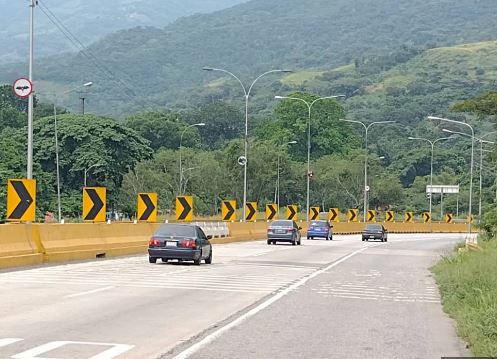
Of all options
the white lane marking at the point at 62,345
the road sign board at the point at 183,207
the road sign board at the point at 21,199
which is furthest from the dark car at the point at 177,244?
the white lane marking at the point at 62,345

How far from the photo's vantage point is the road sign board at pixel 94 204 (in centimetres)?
3222

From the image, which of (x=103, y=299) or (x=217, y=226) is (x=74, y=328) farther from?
(x=217, y=226)

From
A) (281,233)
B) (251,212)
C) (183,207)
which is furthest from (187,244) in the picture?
(251,212)

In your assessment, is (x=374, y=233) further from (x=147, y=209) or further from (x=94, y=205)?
(x=94, y=205)

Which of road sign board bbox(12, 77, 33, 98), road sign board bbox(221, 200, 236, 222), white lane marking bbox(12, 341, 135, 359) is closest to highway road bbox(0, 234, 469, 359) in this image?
white lane marking bbox(12, 341, 135, 359)

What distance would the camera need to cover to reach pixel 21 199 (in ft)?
88.7

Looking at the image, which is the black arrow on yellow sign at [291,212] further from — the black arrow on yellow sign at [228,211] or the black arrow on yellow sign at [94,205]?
the black arrow on yellow sign at [94,205]

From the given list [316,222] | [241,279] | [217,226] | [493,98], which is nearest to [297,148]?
[316,222]

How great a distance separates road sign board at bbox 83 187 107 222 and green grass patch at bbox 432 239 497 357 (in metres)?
12.6

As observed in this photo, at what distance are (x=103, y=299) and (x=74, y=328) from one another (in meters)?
4.31

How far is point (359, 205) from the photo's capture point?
123 m

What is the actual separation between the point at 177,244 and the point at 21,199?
5.05m

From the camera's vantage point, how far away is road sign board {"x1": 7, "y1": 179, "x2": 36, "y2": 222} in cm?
2697

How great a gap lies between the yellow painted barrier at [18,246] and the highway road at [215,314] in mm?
764
